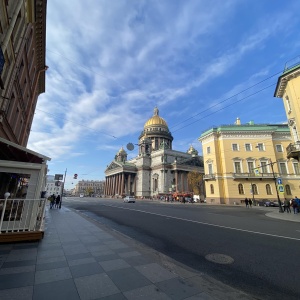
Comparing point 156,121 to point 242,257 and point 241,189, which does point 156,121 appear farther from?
point 242,257

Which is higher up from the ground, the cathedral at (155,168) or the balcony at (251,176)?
the cathedral at (155,168)

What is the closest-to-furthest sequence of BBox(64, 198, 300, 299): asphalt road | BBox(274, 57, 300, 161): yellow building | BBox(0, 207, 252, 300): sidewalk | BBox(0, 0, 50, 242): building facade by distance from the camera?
BBox(0, 207, 252, 300): sidewalk
BBox(64, 198, 300, 299): asphalt road
BBox(0, 0, 50, 242): building facade
BBox(274, 57, 300, 161): yellow building

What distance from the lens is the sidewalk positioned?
325 centimetres

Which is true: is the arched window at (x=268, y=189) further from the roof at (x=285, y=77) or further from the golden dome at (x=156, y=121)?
the golden dome at (x=156, y=121)

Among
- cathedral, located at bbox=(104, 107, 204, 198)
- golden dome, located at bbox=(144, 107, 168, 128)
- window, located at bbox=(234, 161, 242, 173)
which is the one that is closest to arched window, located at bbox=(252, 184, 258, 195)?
window, located at bbox=(234, 161, 242, 173)

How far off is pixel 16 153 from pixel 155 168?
6838cm

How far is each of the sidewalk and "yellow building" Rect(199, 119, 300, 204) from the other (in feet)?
122

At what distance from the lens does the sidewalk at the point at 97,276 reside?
10.7 ft

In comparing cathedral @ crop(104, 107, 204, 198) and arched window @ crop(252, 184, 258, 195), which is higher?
cathedral @ crop(104, 107, 204, 198)

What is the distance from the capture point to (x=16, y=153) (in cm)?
905

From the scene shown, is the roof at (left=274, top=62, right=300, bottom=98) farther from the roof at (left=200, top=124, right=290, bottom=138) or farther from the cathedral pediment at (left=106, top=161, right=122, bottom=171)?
the cathedral pediment at (left=106, top=161, right=122, bottom=171)

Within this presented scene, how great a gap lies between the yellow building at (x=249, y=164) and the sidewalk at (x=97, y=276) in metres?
37.2

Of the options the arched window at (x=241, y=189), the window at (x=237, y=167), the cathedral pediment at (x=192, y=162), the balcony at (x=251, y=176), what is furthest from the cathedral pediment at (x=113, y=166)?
the arched window at (x=241, y=189)

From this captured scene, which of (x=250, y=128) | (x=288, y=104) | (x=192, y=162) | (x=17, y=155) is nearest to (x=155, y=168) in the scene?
(x=192, y=162)
